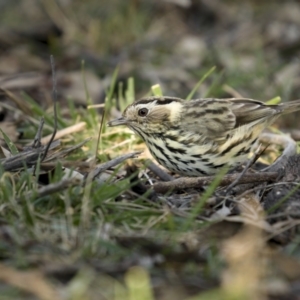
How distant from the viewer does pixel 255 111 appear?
5.48 meters

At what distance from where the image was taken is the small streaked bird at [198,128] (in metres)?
5.16

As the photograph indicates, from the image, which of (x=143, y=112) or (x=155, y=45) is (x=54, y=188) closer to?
(x=143, y=112)

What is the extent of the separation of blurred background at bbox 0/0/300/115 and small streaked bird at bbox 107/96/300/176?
1827 millimetres

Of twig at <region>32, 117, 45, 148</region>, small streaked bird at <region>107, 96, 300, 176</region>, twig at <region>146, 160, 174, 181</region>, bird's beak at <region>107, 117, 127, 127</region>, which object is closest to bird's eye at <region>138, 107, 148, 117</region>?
small streaked bird at <region>107, 96, 300, 176</region>

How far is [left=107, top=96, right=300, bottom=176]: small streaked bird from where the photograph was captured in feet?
16.9

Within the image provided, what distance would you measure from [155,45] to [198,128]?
428cm

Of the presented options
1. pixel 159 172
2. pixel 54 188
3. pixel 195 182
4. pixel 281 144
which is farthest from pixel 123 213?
pixel 281 144

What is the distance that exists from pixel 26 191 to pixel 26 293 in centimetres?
106

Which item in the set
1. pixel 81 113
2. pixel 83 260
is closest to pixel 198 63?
pixel 81 113

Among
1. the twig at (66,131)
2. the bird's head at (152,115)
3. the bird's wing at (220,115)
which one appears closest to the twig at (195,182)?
the bird's wing at (220,115)

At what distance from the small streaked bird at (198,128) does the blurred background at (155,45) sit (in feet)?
5.99

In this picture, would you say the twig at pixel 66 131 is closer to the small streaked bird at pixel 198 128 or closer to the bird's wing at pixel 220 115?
the small streaked bird at pixel 198 128

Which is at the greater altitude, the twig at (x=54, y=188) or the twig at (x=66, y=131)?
the twig at (x=54, y=188)

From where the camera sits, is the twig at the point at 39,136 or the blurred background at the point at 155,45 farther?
the blurred background at the point at 155,45
